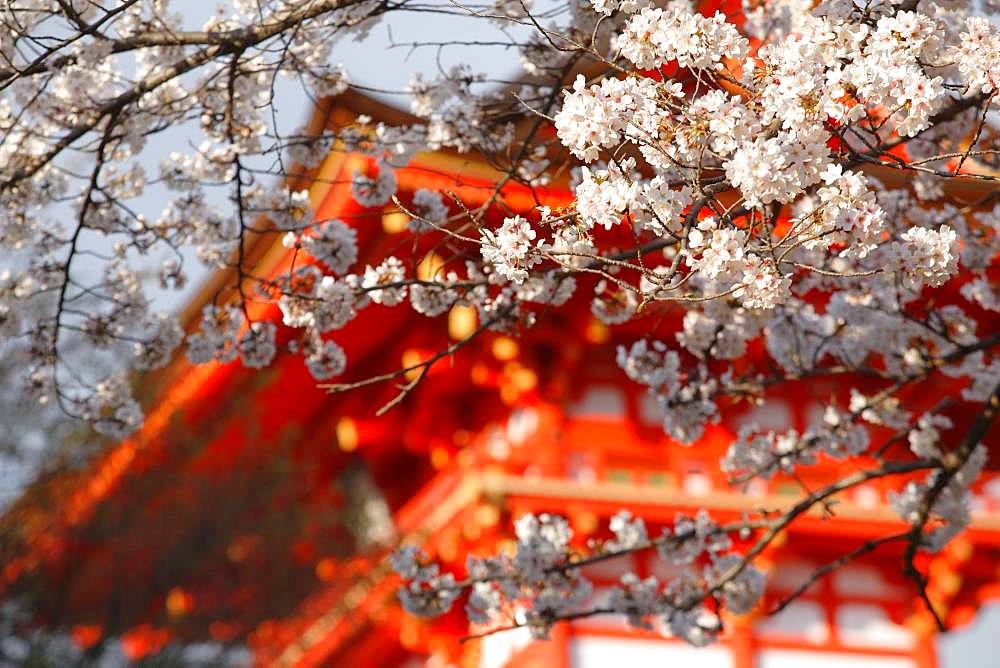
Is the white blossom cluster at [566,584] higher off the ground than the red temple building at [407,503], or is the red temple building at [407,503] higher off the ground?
the red temple building at [407,503]

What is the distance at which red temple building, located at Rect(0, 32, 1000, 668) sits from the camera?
8.52m

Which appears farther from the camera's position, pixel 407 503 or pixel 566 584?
pixel 407 503

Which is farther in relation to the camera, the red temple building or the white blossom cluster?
the red temple building

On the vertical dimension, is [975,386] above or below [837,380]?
below

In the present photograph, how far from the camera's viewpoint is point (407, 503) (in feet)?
35.7

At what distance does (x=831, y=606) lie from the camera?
8.94 meters

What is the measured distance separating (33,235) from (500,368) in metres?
4.55

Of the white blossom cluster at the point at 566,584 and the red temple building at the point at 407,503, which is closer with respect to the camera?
the white blossom cluster at the point at 566,584

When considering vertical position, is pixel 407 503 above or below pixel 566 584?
above

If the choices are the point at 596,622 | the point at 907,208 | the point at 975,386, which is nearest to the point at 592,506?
the point at 596,622

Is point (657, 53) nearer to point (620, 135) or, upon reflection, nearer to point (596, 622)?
point (620, 135)

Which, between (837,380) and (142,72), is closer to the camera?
(142,72)

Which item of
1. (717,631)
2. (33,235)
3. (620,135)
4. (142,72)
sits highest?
(142,72)

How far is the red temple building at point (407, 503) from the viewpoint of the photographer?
335 inches
